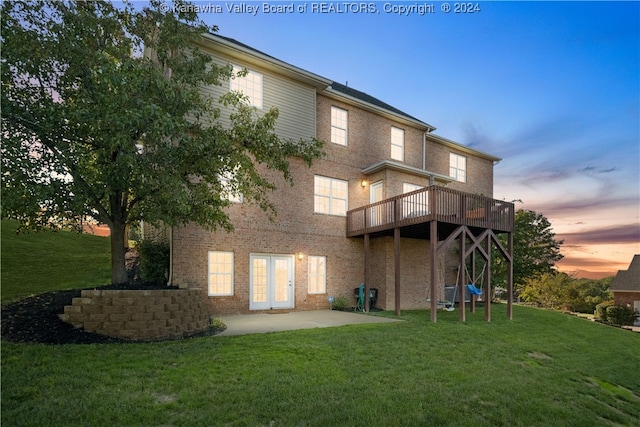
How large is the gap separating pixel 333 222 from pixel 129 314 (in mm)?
8994

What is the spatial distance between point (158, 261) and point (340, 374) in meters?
8.11

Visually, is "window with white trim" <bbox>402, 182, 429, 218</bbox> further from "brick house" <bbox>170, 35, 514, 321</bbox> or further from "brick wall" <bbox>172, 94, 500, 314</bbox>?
"brick wall" <bbox>172, 94, 500, 314</bbox>

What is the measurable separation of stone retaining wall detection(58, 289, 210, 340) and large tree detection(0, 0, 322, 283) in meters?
1.87

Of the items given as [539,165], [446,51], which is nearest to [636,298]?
[539,165]

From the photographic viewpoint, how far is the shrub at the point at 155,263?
11.5 metres

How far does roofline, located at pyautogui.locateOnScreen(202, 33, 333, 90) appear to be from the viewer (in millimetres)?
12156

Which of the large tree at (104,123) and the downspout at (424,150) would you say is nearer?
the large tree at (104,123)

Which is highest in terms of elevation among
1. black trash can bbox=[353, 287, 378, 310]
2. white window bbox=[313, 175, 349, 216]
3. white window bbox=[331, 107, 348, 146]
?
white window bbox=[331, 107, 348, 146]

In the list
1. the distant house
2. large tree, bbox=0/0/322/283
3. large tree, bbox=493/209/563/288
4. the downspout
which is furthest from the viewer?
the distant house

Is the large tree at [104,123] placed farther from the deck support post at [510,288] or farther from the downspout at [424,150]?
the downspout at [424,150]

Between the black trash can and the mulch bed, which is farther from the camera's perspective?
the black trash can

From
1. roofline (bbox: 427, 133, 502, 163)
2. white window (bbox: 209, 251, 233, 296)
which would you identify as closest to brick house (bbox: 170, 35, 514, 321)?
white window (bbox: 209, 251, 233, 296)

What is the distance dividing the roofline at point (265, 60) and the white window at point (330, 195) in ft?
12.7

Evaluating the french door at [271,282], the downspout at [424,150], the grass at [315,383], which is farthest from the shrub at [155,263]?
the downspout at [424,150]
